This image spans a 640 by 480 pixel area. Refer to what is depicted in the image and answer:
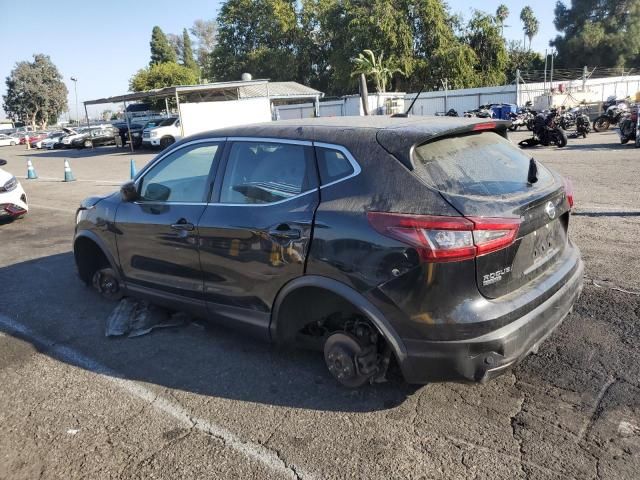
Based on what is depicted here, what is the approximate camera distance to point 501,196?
290 centimetres

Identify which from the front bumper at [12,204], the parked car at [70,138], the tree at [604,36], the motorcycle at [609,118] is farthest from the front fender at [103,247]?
the tree at [604,36]

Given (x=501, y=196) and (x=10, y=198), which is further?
Answer: (x=10, y=198)

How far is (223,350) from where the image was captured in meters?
3.98

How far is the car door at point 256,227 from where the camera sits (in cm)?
316

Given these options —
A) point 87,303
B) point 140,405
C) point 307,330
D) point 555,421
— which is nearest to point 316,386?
point 307,330

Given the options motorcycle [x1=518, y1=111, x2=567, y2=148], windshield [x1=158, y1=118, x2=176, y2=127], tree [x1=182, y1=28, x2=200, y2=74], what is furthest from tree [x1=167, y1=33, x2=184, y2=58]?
motorcycle [x1=518, y1=111, x2=567, y2=148]

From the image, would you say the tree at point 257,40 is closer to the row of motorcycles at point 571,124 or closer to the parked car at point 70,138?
the parked car at point 70,138

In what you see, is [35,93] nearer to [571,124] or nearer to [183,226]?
[571,124]

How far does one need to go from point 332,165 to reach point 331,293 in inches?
29.7

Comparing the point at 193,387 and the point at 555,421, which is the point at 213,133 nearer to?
the point at 193,387

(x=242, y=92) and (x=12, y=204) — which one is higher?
(x=242, y=92)

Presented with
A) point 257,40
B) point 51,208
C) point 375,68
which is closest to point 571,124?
point 51,208

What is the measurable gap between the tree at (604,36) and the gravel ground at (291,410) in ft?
238

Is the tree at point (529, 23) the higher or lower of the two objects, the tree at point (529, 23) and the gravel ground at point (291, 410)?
the higher
